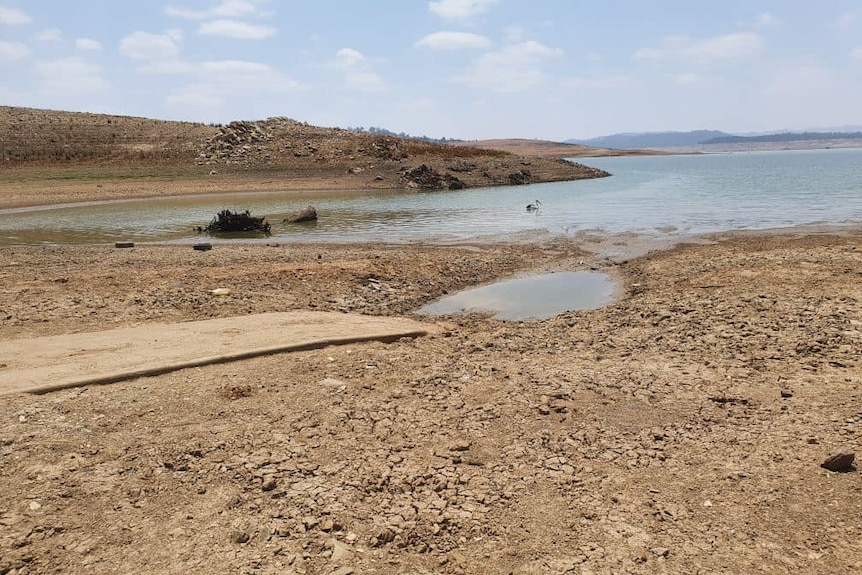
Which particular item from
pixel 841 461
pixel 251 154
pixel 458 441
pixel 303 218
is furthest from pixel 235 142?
pixel 841 461

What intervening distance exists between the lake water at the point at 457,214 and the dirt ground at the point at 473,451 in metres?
12.5

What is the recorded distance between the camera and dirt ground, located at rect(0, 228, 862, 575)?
4188mm

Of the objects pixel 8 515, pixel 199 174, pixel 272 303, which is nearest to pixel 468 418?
pixel 8 515

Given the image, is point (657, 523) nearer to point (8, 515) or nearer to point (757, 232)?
point (8, 515)

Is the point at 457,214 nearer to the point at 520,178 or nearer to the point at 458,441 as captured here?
the point at 520,178

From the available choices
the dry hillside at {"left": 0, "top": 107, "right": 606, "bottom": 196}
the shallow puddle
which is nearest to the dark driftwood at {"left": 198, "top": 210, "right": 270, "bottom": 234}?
the shallow puddle

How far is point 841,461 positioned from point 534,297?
789cm

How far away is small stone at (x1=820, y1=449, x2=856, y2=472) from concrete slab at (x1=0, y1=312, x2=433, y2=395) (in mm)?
5694

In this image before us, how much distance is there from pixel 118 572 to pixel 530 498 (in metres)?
3.00

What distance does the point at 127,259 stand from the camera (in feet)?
50.5

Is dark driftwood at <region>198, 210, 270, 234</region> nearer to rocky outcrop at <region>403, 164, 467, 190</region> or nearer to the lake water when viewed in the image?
the lake water

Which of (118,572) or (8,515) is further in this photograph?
(8,515)

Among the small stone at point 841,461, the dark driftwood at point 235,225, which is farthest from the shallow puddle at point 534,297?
the dark driftwood at point 235,225

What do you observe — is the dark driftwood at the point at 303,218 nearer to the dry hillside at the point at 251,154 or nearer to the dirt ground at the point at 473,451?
the dirt ground at the point at 473,451
